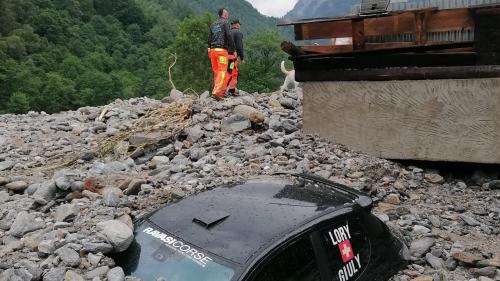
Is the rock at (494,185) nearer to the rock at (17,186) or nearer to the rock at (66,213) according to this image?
the rock at (66,213)

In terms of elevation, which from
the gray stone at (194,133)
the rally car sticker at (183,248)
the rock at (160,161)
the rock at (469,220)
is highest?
the rally car sticker at (183,248)

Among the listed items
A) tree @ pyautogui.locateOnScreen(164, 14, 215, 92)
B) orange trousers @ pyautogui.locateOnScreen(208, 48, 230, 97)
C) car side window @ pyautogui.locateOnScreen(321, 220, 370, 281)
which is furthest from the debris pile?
tree @ pyautogui.locateOnScreen(164, 14, 215, 92)

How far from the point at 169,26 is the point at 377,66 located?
104463 mm

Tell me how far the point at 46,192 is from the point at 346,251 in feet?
12.0

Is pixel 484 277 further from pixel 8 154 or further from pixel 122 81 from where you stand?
pixel 122 81

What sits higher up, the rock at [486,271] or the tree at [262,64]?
the rock at [486,271]

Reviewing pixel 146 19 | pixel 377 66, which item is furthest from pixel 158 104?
pixel 146 19

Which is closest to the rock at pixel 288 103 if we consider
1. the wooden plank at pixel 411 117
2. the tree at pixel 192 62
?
the wooden plank at pixel 411 117

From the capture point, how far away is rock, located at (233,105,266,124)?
8.93m

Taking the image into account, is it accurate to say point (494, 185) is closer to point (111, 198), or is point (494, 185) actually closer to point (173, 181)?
point (173, 181)

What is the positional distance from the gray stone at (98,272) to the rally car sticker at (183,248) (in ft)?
1.25

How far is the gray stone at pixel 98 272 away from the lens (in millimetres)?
3363

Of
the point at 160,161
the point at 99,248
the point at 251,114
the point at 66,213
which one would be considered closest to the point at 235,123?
the point at 251,114

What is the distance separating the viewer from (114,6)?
107 meters
